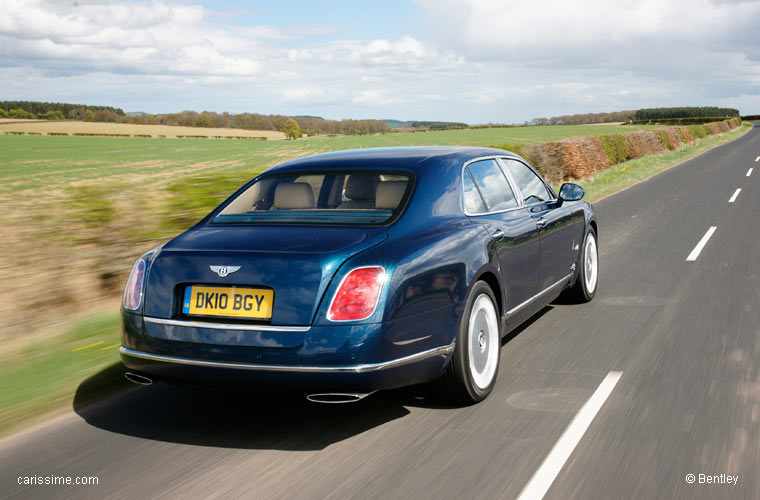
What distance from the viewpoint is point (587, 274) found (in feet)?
23.5

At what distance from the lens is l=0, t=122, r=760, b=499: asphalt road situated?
3.26 m

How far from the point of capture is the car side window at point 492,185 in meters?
5.01

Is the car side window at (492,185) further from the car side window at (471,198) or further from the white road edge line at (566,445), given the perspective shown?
the white road edge line at (566,445)

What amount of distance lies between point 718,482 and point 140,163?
2428 inches

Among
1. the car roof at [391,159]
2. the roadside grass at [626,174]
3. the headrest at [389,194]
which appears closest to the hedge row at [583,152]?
the roadside grass at [626,174]

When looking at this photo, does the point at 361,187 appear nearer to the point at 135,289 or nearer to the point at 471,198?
the point at 471,198

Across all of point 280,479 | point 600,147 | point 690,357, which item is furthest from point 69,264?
point 600,147

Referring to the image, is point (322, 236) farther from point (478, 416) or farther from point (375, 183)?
point (478, 416)

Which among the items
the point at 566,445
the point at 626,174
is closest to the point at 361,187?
the point at 566,445

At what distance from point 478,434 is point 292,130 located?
13628 cm

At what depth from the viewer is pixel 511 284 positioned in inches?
194

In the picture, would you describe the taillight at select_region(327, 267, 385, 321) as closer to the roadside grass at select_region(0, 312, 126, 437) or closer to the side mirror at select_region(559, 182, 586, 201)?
the roadside grass at select_region(0, 312, 126, 437)

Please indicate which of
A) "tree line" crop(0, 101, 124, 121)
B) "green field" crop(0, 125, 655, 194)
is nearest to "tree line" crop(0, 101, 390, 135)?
"tree line" crop(0, 101, 124, 121)

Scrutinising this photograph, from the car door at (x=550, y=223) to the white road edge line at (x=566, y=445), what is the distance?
1299 millimetres
